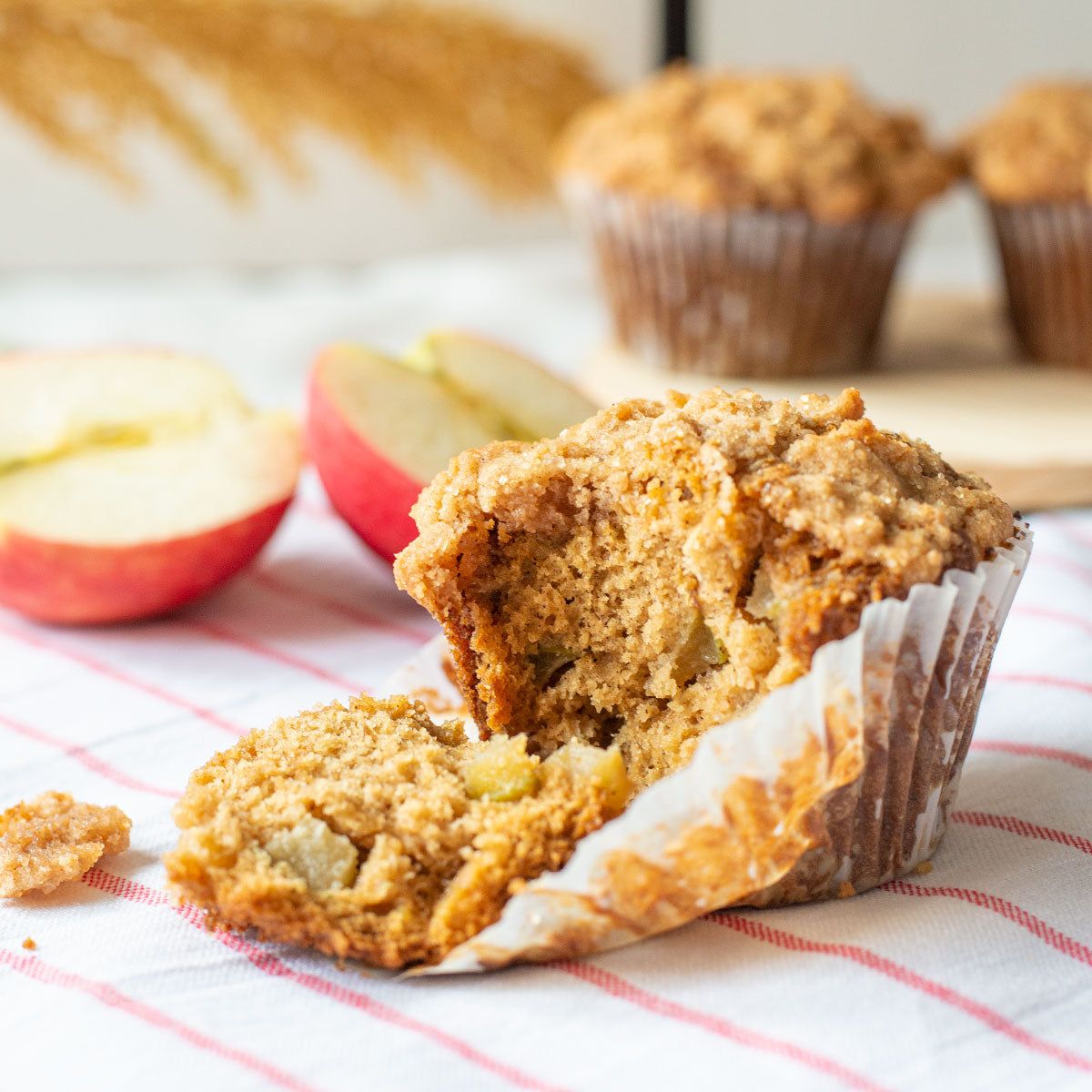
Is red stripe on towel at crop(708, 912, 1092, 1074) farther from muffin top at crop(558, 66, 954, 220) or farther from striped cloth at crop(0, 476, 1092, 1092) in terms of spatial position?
muffin top at crop(558, 66, 954, 220)

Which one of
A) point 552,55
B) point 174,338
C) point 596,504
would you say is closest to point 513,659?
point 596,504

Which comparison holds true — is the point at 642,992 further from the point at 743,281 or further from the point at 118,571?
the point at 743,281

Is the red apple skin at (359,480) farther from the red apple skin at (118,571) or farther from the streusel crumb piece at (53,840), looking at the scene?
the streusel crumb piece at (53,840)

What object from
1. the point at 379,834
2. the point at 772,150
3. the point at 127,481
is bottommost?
the point at 379,834

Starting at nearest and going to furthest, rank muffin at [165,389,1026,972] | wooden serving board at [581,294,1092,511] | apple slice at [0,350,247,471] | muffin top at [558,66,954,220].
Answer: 1. muffin at [165,389,1026,972]
2. apple slice at [0,350,247,471]
3. wooden serving board at [581,294,1092,511]
4. muffin top at [558,66,954,220]

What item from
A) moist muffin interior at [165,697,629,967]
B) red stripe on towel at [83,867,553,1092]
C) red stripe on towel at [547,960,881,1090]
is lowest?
red stripe on towel at [83,867,553,1092]

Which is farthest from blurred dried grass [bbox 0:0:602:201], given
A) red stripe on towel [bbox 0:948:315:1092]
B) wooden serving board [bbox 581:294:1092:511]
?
red stripe on towel [bbox 0:948:315:1092]

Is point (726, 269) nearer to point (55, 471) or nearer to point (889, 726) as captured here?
point (55, 471)

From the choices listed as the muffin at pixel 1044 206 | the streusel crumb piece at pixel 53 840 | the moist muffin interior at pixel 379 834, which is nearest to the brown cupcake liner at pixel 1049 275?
the muffin at pixel 1044 206

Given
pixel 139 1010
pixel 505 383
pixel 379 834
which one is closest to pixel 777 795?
pixel 379 834
